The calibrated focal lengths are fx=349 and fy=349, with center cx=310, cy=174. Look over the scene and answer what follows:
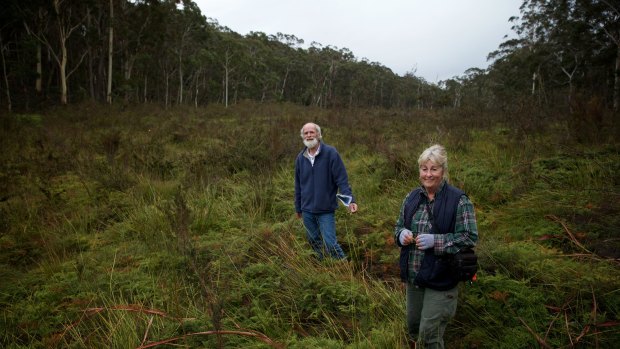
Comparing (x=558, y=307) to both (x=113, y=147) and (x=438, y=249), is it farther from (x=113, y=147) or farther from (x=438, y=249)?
(x=113, y=147)

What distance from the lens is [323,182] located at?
3.89 meters

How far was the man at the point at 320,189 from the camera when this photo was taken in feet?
12.6

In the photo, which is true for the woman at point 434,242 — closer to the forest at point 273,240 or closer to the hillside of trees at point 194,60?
the forest at point 273,240

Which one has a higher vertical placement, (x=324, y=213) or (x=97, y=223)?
(x=324, y=213)

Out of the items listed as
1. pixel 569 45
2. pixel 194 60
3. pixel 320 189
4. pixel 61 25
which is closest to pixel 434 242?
pixel 320 189

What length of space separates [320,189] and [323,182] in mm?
87

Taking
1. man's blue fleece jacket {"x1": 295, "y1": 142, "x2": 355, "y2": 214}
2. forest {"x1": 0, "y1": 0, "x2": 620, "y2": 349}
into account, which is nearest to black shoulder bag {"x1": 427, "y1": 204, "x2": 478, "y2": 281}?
forest {"x1": 0, "y1": 0, "x2": 620, "y2": 349}

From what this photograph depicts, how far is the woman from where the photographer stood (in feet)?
6.68

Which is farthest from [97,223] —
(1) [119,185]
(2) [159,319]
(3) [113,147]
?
(3) [113,147]

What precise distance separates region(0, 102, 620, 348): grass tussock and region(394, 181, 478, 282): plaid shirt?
0.57 meters

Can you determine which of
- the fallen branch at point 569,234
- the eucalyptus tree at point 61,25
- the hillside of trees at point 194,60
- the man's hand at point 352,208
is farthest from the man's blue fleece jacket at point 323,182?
the eucalyptus tree at point 61,25

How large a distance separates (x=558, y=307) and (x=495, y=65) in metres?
52.2

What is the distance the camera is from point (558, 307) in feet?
8.15

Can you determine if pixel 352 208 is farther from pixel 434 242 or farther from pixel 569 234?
pixel 569 234
